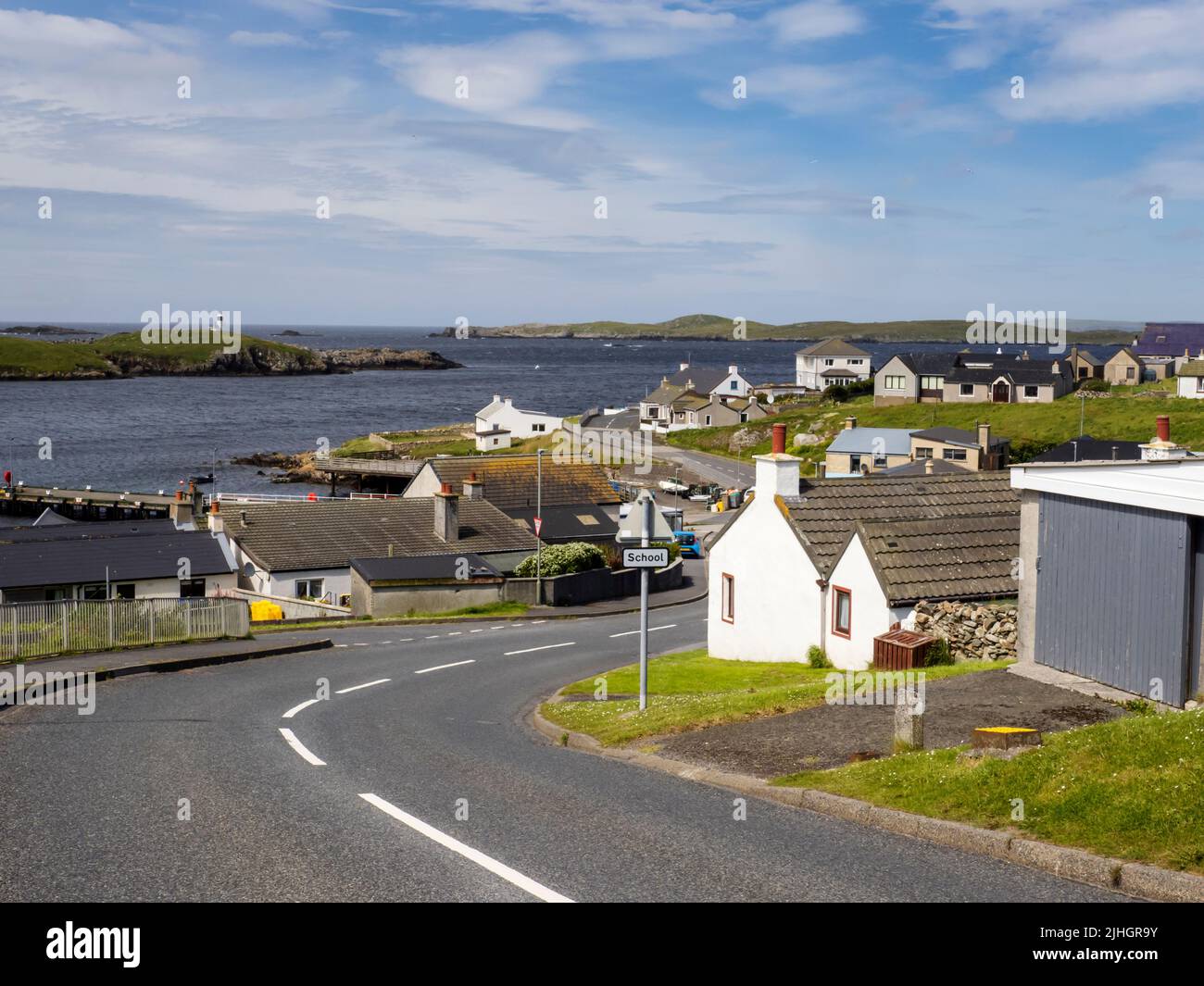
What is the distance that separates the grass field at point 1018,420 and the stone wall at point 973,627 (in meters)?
69.0

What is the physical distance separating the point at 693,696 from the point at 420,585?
94.7ft

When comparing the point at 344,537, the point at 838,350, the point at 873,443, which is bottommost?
the point at 344,537

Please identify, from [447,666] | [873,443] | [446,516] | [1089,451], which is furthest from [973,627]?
[873,443]

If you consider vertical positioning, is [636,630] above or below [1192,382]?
Result: below

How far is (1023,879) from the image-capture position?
931 centimetres

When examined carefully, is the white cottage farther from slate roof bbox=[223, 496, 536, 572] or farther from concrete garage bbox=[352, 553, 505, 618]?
concrete garage bbox=[352, 553, 505, 618]

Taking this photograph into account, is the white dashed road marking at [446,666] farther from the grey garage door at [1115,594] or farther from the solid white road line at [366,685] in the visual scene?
the grey garage door at [1115,594]

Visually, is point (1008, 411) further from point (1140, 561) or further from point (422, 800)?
point (422, 800)

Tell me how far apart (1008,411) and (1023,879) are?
11184 cm

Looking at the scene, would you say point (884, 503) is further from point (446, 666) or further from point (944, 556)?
point (446, 666)

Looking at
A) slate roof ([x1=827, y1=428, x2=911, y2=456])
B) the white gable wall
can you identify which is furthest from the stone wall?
slate roof ([x1=827, y1=428, x2=911, y2=456])

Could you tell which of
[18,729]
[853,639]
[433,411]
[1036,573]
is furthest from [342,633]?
[433,411]

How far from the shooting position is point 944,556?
86.2ft

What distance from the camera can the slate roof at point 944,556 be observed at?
82.9 feet
